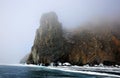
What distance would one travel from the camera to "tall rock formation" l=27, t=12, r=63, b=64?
11950cm

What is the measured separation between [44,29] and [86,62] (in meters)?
30.7

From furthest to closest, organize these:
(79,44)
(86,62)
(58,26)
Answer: (58,26), (79,44), (86,62)

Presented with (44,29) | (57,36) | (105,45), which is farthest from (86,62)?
(44,29)

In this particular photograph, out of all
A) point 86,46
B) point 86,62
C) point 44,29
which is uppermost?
point 44,29

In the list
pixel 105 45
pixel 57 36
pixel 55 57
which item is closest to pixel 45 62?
pixel 55 57

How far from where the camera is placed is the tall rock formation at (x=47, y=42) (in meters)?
120

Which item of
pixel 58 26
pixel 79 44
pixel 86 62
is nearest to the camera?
pixel 86 62

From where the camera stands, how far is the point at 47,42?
4926 inches

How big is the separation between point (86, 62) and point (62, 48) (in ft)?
46.9

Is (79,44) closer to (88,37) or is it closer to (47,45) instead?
(88,37)

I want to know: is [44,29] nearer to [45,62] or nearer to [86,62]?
[45,62]

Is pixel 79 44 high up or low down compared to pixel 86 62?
up

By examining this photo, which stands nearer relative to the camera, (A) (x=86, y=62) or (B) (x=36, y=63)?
(A) (x=86, y=62)

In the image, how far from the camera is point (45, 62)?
117312mm
